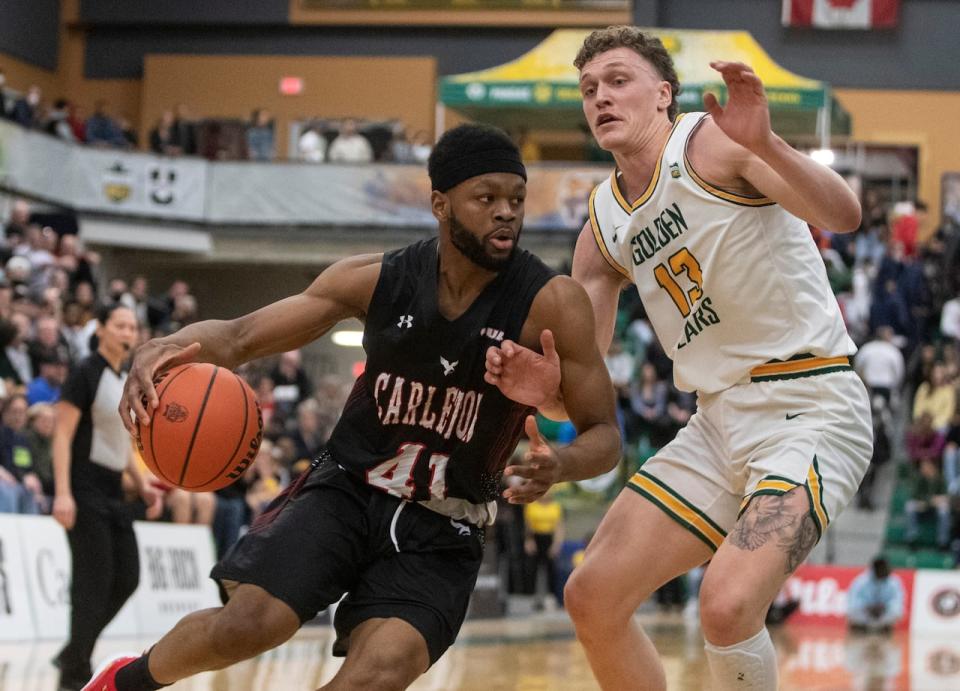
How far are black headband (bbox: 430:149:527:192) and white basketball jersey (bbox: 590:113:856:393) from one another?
1.89 ft

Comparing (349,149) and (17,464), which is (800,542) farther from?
(349,149)

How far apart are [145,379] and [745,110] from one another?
2040 mm

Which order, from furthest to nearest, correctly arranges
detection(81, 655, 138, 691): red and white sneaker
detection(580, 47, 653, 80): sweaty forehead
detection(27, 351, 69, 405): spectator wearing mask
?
detection(27, 351, 69, 405): spectator wearing mask
detection(580, 47, 653, 80): sweaty forehead
detection(81, 655, 138, 691): red and white sneaker

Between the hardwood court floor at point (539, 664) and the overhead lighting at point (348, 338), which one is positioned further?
the overhead lighting at point (348, 338)

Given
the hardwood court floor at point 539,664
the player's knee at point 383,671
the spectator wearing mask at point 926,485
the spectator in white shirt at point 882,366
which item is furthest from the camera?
the spectator in white shirt at point 882,366

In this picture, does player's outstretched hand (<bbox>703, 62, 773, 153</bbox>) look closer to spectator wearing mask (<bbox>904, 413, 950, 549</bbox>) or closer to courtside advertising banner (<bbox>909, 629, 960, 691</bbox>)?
courtside advertising banner (<bbox>909, 629, 960, 691</bbox>)

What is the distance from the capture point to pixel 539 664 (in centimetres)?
1091

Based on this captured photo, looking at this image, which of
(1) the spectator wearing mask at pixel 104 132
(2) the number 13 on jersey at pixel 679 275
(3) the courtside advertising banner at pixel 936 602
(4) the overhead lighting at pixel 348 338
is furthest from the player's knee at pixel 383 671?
(1) the spectator wearing mask at pixel 104 132

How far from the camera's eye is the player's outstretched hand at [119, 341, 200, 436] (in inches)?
191

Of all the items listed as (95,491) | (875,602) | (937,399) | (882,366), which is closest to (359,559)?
(95,491)

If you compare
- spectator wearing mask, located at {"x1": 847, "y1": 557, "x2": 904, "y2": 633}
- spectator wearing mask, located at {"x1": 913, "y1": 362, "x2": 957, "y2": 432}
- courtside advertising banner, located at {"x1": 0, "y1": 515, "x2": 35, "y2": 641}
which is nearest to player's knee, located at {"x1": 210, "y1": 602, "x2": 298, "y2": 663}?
courtside advertising banner, located at {"x1": 0, "y1": 515, "x2": 35, "y2": 641}

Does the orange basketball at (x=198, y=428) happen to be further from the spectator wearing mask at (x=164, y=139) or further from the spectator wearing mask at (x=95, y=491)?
the spectator wearing mask at (x=164, y=139)

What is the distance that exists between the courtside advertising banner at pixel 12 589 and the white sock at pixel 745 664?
717 cm

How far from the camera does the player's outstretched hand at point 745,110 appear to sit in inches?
181
